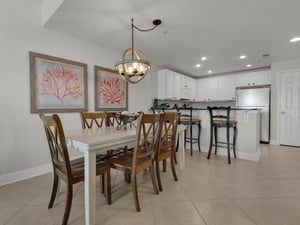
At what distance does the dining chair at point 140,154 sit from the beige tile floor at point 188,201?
210 mm

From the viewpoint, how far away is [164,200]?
1781mm

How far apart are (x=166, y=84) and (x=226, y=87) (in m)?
2.52

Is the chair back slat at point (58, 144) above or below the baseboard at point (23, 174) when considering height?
above

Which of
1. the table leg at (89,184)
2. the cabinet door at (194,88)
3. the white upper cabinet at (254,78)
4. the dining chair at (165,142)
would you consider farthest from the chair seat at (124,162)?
the white upper cabinet at (254,78)

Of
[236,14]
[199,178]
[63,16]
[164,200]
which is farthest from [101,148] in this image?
[236,14]

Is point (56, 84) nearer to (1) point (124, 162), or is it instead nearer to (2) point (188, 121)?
(1) point (124, 162)

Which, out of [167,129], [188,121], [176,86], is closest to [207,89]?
[176,86]

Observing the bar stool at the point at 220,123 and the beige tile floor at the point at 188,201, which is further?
the bar stool at the point at 220,123

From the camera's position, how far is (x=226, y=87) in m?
5.71

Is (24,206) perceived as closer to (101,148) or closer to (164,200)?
(101,148)

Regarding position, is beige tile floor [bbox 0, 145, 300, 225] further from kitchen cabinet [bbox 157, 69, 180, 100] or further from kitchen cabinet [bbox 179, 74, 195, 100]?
kitchen cabinet [bbox 179, 74, 195, 100]

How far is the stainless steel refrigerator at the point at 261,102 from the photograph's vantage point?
464 centimetres

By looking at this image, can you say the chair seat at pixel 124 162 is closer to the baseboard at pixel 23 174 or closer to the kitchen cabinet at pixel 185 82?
the baseboard at pixel 23 174

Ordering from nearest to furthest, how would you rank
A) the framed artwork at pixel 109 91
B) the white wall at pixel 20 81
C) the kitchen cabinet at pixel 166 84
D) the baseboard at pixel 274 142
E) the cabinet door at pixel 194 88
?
the white wall at pixel 20 81, the framed artwork at pixel 109 91, the baseboard at pixel 274 142, the kitchen cabinet at pixel 166 84, the cabinet door at pixel 194 88
